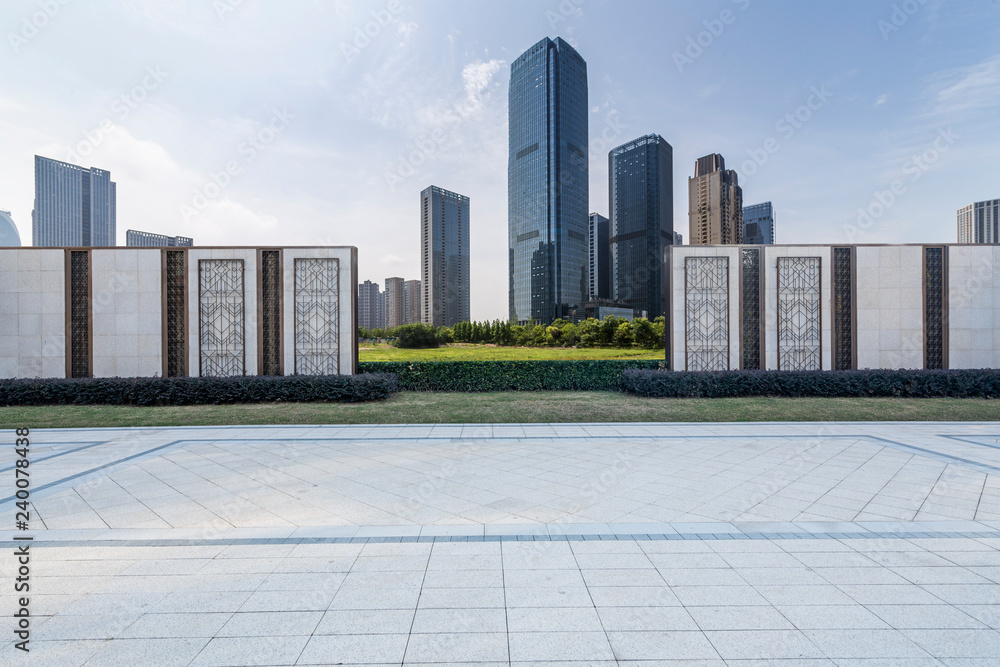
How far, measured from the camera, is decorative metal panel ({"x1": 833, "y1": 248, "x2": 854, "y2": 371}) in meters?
11.5

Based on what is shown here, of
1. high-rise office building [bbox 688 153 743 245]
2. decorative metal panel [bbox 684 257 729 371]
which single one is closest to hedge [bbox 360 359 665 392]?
decorative metal panel [bbox 684 257 729 371]

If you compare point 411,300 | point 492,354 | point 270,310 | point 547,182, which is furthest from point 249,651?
point 411,300

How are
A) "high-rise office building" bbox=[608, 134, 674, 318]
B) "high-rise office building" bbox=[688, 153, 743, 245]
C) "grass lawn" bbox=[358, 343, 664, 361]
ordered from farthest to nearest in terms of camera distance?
"high-rise office building" bbox=[608, 134, 674, 318] → "high-rise office building" bbox=[688, 153, 743, 245] → "grass lawn" bbox=[358, 343, 664, 361]

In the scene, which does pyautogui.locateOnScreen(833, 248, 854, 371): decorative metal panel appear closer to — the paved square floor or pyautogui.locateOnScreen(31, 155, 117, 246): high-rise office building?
the paved square floor

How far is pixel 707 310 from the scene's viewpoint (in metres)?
11.6

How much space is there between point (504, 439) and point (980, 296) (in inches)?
539

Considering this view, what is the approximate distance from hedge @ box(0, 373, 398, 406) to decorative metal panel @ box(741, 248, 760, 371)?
32.0 feet

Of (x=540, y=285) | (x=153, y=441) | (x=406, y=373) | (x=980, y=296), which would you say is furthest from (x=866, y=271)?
(x=540, y=285)

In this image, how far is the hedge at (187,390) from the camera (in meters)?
10.0

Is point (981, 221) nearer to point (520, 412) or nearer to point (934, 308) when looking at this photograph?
point (934, 308)

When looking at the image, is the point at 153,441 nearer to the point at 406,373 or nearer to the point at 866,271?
the point at 406,373

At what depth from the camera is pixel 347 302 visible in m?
11.3

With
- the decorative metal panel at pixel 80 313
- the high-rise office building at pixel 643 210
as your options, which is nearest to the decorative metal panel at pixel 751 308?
the decorative metal panel at pixel 80 313

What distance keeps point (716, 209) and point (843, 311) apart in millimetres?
50049
